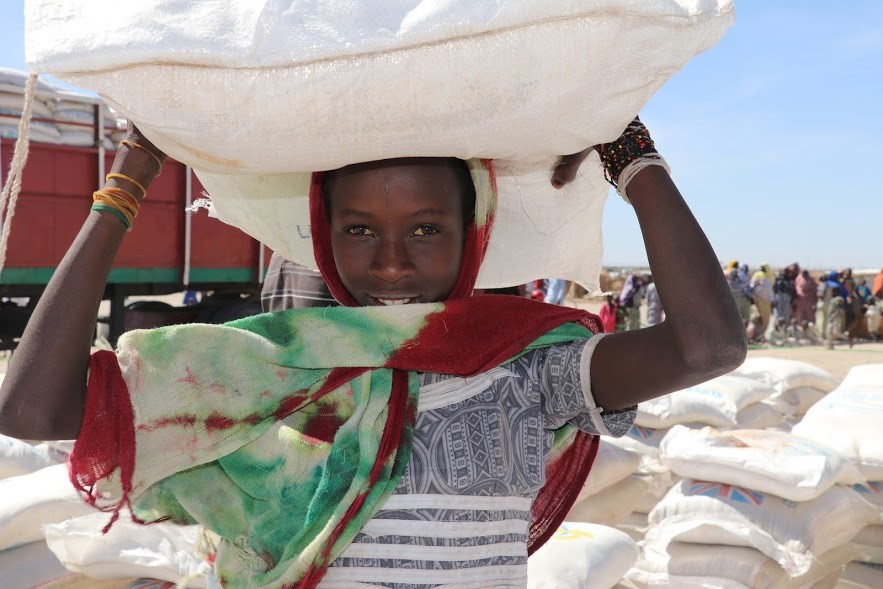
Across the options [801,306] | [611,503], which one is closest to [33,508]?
[611,503]

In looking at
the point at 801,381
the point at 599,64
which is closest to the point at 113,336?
the point at 801,381

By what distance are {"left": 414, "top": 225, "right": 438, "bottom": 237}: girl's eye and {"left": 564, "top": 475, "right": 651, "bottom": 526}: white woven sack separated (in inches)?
94.2

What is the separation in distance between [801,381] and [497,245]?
418cm

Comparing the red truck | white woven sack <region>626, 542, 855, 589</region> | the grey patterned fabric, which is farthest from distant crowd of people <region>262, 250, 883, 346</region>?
the grey patterned fabric

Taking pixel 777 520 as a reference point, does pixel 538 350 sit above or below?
above

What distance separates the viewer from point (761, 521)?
280cm

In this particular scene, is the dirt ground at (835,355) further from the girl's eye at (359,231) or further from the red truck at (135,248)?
the girl's eye at (359,231)

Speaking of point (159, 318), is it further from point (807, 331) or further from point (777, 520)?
point (807, 331)

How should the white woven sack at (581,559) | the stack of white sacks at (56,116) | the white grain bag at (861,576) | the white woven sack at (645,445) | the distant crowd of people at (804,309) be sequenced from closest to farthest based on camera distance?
1. the white woven sack at (581,559)
2. the white grain bag at (861,576)
3. the white woven sack at (645,445)
4. the stack of white sacks at (56,116)
5. the distant crowd of people at (804,309)

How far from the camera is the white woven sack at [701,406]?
3.99m

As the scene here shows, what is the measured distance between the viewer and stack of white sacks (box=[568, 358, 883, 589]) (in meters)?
2.71

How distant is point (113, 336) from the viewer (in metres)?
6.62

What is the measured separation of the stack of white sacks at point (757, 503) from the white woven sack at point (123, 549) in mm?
1426

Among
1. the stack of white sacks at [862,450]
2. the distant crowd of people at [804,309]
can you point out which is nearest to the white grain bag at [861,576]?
the stack of white sacks at [862,450]
